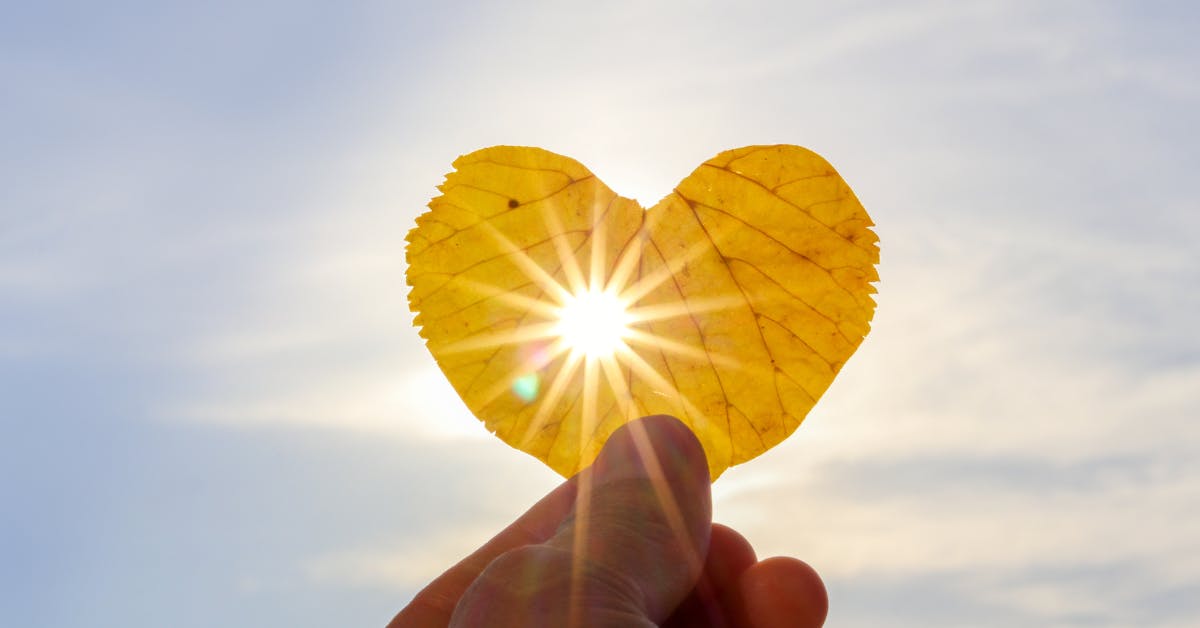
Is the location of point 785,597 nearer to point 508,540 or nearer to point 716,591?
point 716,591

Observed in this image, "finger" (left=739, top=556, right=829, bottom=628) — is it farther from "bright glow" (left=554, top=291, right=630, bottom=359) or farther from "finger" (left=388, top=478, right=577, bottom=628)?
"bright glow" (left=554, top=291, right=630, bottom=359)

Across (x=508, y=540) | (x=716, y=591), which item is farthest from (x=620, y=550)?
(x=508, y=540)

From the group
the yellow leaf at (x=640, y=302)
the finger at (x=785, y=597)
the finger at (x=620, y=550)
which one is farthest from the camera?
the finger at (x=785, y=597)

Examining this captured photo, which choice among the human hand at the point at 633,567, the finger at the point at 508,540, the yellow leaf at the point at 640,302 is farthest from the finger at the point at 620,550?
the finger at the point at 508,540

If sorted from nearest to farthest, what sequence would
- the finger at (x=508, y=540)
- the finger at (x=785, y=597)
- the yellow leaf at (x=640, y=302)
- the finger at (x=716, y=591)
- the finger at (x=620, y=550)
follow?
the finger at (x=620, y=550)
the yellow leaf at (x=640, y=302)
the finger at (x=785, y=597)
the finger at (x=716, y=591)
the finger at (x=508, y=540)

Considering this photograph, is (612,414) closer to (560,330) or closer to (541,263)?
(560,330)

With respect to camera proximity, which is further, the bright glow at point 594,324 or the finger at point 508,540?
the finger at point 508,540

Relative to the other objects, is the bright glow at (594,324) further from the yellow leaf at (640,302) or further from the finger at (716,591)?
the finger at (716,591)

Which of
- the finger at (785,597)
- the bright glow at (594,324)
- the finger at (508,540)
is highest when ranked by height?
the bright glow at (594,324)
